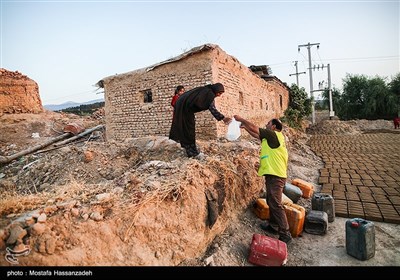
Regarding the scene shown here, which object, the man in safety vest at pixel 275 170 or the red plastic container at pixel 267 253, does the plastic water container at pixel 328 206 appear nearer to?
the man in safety vest at pixel 275 170

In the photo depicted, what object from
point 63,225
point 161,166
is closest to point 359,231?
point 161,166

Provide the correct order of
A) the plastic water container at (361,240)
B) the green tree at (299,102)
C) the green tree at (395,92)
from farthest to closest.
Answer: the green tree at (395,92) < the green tree at (299,102) < the plastic water container at (361,240)

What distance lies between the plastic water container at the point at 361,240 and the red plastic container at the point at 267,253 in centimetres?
97

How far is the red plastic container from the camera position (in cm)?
265

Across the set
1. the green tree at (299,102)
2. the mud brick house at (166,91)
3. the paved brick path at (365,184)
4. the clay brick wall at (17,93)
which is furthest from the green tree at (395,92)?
the clay brick wall at (17,93)

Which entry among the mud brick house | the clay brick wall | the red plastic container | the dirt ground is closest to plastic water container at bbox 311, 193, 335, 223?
the dirt ground

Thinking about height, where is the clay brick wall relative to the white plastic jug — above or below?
above

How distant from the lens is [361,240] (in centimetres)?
279

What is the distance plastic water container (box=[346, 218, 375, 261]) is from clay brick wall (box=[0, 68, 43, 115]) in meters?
15.1

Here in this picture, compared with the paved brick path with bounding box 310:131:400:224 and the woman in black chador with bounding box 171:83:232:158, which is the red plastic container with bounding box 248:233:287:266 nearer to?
the woman in black chador with bounding box 171:83:232:158

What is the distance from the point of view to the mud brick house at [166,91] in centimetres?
599

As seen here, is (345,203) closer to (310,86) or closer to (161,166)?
(161,166)

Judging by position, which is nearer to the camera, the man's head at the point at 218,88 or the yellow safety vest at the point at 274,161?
the yellow safety vest at the point at 274,161
